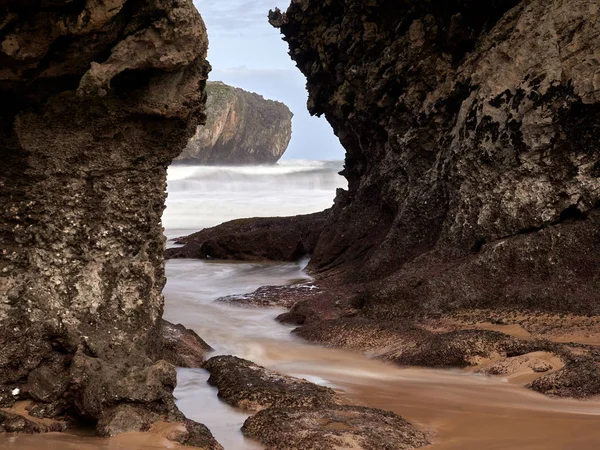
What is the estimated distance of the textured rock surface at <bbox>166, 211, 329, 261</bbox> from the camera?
51.1 feet

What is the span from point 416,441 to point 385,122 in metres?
7.96

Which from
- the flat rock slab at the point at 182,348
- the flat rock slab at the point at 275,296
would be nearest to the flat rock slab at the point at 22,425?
the flat rock slab at the point at 182,348

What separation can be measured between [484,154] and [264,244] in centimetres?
747

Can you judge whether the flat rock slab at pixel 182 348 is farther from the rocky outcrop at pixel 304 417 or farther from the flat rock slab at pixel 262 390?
the rocky outcrop at pixel 304 417

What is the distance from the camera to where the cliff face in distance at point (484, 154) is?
8.18 meters

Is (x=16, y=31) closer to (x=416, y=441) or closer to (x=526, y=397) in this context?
(x=416, y=441)

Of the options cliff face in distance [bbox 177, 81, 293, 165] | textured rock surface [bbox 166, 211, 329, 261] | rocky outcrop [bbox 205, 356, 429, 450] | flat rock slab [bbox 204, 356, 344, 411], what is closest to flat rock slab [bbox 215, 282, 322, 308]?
textured rock surface [bbox 166, 211, 329, 261]

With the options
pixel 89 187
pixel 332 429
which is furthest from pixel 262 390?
pixel 89 187

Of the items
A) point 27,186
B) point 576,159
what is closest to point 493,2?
point 576,159

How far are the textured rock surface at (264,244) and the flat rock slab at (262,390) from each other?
9.57 meters

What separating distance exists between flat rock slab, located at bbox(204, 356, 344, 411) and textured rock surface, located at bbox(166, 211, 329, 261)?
957 centimetres

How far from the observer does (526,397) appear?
5258 millimetres

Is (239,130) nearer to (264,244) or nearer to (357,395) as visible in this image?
(264,244)

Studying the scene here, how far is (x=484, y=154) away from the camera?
29.3 ft
